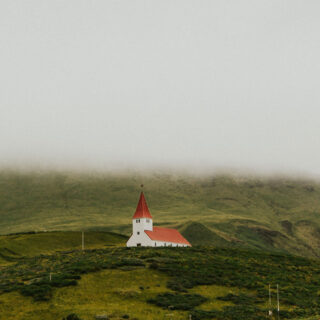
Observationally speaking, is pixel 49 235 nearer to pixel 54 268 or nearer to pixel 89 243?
pixel 89 243

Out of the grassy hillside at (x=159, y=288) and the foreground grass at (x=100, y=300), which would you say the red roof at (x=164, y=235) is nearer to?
the grassy hillside at (x=159, y=288)

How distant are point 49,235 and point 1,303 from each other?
8838cm

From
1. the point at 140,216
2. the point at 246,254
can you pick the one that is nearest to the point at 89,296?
the point at 246,254

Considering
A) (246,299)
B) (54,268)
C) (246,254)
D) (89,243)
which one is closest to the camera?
(246,299)

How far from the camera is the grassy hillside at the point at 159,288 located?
42594mm

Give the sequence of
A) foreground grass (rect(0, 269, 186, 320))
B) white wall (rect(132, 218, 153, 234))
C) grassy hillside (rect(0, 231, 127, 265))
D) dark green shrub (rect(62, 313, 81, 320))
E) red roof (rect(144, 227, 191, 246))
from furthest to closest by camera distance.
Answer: grassy hillside (rect(0, 231, 127, 265))
white wall (rect(132, 218, 153, 234))
red roof (rect(144, 227, 191, 246))
foreground grass (rect(0, 269, 186, 320))
dark green shrub (rect(62, 313, 81, 320))

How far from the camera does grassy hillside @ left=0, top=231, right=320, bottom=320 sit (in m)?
42.6

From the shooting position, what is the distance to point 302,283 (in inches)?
2372

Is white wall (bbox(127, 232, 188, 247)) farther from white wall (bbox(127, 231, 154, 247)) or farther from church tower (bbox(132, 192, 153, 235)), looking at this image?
church tower (bbox(132, 192, 153, 235))

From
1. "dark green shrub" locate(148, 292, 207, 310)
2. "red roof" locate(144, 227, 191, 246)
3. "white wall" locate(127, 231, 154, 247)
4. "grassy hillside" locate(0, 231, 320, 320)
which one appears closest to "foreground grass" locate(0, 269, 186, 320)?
"grassy hillside" locate(0, 231, 320, 320)

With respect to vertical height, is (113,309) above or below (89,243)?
above

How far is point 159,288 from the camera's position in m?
52.0

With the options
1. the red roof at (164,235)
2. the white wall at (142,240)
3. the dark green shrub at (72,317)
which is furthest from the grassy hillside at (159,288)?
the red roof at (164,235)

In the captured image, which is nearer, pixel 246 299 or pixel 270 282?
pixel 246 299
